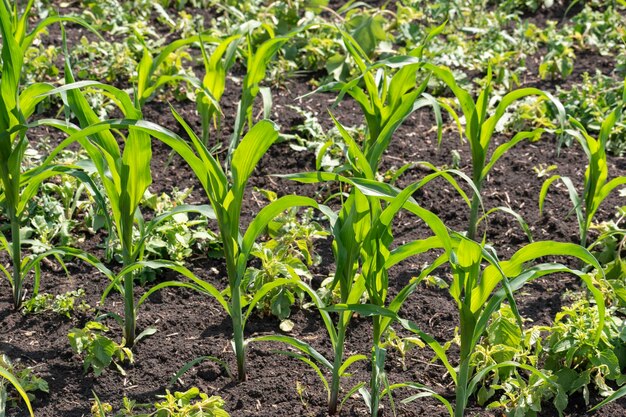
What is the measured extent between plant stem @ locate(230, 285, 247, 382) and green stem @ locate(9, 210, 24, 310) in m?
0.90

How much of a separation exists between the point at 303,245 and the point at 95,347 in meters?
0.96

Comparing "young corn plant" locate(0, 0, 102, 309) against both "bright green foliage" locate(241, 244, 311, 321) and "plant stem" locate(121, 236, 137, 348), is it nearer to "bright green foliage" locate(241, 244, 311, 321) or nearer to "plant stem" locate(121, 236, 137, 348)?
"plant stem" locate(121, 236, 137, 348)

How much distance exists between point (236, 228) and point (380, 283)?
51cm

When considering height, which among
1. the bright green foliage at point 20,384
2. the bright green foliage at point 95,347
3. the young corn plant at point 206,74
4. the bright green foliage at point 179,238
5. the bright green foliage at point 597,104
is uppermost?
the young corn plant at point 206,74

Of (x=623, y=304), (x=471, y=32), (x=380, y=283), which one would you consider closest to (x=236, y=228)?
(x=380, y=283)

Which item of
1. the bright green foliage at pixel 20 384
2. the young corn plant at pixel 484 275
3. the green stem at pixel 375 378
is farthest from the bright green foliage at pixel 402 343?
the bright green foliage at pixel 20 384

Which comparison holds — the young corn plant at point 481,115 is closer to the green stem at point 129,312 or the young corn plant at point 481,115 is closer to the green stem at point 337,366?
the green stem at point 337,366

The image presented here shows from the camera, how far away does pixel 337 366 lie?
10.5ft

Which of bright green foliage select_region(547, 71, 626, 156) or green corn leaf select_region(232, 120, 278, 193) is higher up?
green corn leaf select_region(232, 120, 278, 193)

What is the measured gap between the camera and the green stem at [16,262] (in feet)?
11.7

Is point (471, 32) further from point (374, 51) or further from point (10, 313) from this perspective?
point (10, 313)

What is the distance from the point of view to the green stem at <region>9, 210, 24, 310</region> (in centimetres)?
357

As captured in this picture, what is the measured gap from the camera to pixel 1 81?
334 cm

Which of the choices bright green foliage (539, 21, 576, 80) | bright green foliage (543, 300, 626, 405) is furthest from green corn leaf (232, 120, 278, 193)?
bright green foliage (539, 21, 576, 80)
